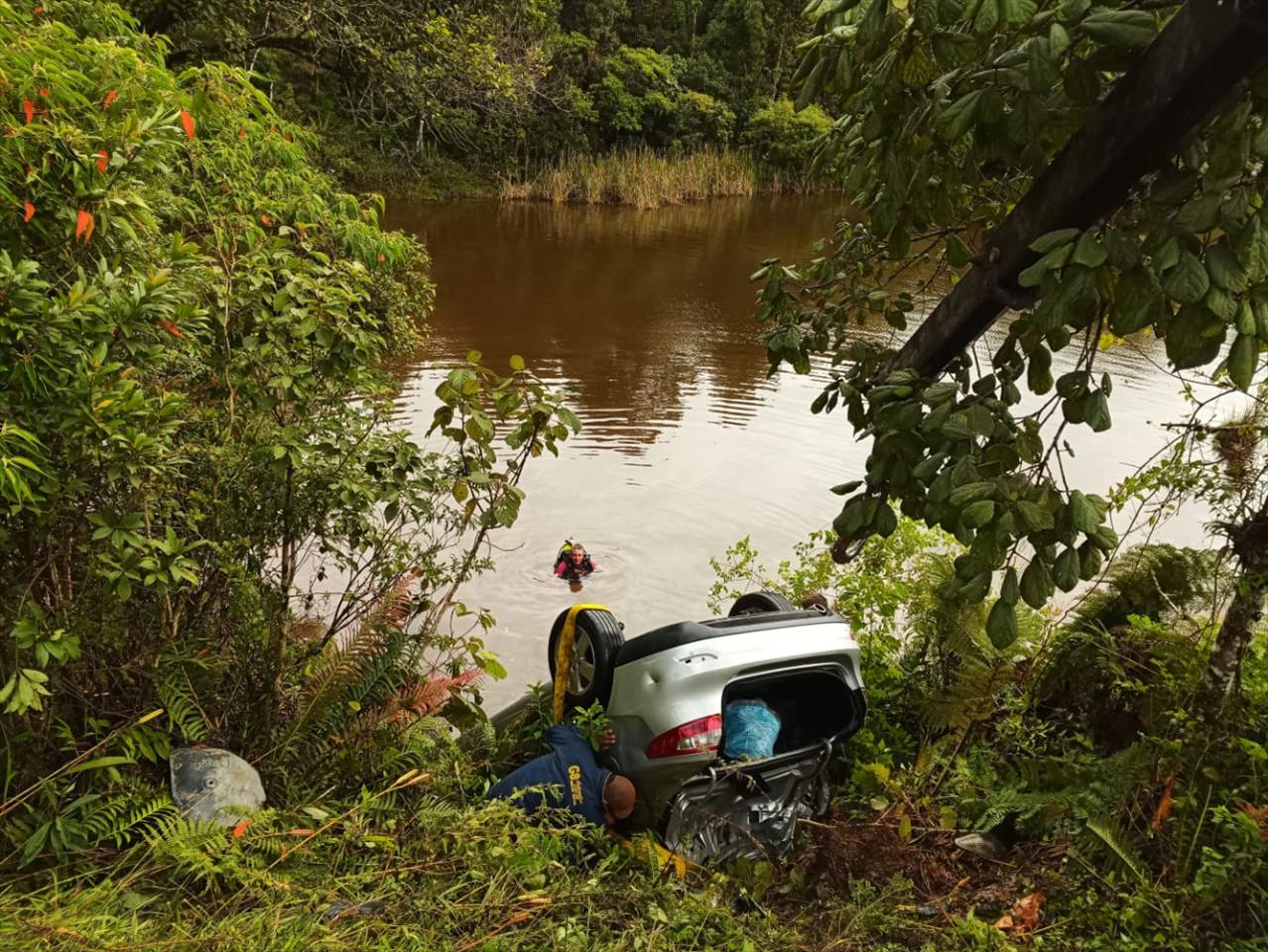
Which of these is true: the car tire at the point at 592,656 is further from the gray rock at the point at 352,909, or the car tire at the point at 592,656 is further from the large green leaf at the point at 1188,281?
the large green leaf at the point at 1188,281

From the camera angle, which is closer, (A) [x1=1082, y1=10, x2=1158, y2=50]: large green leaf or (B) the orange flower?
(A) [x1=1082, y1=10, x2=1158, y2=50]: large green leaf

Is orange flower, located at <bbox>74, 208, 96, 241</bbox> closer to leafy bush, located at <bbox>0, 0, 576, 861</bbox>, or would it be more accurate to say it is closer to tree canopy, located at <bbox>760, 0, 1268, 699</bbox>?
leafy bush, located at <bbox>0, 0, 576, 861</bbox>

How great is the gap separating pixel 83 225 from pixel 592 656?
2.54 metres

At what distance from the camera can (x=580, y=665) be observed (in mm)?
3721

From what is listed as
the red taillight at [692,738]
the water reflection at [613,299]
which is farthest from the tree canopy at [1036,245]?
the water reflection at [613,299]

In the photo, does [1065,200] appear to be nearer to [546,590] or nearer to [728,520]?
[546,590]

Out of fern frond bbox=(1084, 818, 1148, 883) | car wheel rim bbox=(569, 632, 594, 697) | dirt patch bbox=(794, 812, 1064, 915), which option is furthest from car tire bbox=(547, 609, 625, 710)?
fern frond bbox=(1084, 818, 1148, 883)

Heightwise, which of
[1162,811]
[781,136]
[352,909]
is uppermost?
[781,136]

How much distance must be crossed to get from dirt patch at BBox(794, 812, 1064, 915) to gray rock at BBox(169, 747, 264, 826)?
2.15 meters

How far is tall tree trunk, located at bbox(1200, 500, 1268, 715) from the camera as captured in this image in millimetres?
2645

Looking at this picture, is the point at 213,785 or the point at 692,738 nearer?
the point at 213,785

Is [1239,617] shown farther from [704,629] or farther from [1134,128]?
[1134,128]

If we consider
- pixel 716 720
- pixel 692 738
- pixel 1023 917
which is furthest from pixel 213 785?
pixel 1023 917

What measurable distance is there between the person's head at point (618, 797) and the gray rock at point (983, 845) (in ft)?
4.57
